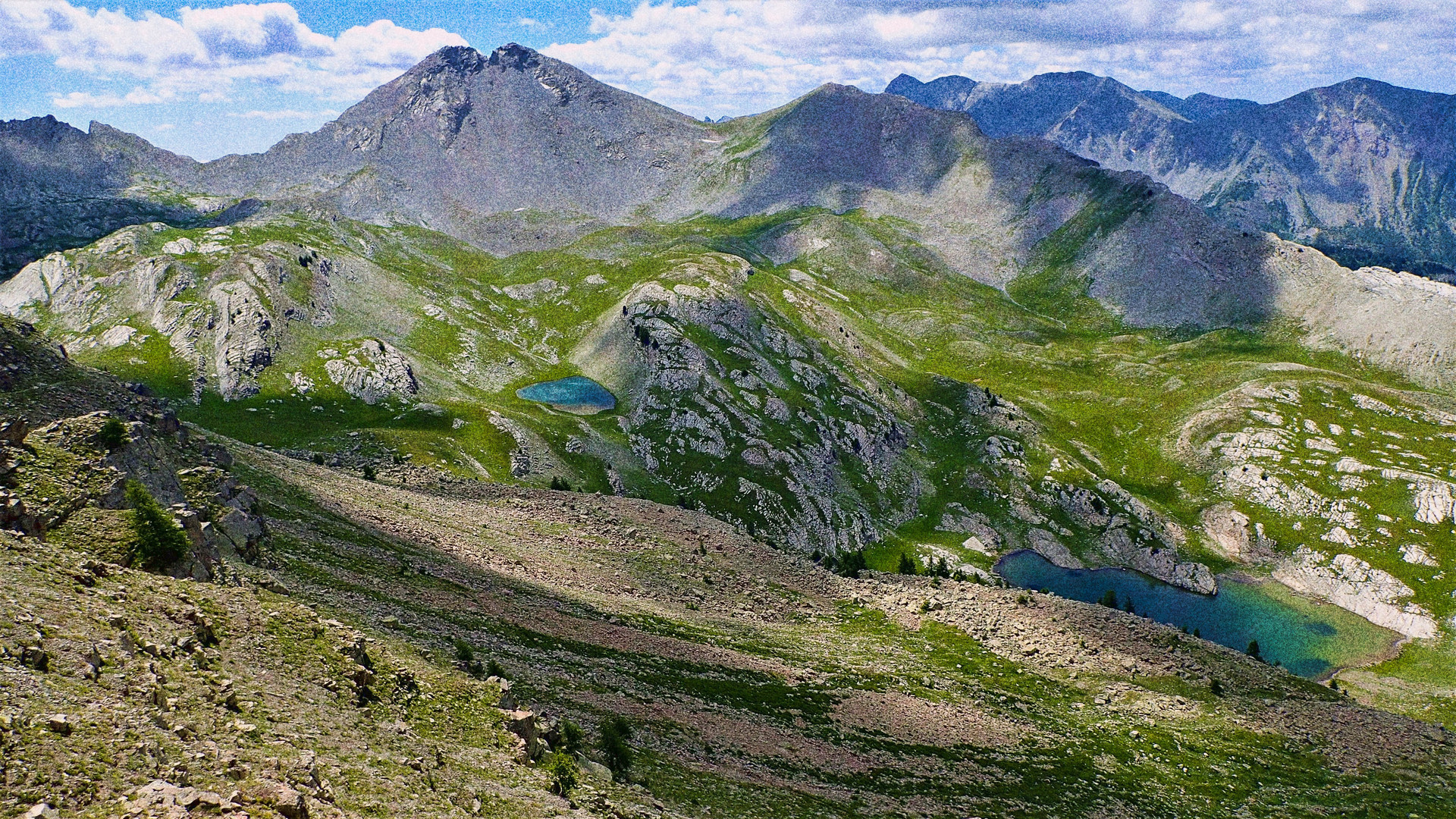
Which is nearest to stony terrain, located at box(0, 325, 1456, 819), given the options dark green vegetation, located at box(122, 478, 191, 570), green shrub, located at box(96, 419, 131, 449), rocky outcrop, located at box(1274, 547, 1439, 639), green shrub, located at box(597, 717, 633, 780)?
green shrub, located at box(96, 419, 131, 449)

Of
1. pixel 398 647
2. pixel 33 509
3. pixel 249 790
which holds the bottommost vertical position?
pixel 398 647

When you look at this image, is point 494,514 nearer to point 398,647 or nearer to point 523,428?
point 398,647

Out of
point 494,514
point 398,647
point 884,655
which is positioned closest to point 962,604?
point 884,655

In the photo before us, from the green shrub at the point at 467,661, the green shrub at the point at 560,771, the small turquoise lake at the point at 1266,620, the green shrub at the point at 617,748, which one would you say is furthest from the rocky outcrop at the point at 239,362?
the green shrub at the point at 560,771

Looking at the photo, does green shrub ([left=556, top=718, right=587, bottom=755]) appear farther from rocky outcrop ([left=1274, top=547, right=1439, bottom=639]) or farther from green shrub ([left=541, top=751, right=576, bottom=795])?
rocky outcrop ([left=1274, top=547, right=1439, bottom=639])

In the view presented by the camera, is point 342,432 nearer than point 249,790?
No

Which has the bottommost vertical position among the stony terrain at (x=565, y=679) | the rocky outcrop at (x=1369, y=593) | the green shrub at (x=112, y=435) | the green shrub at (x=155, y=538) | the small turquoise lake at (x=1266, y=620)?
the small turquoise lake at (x=1266, y=620)

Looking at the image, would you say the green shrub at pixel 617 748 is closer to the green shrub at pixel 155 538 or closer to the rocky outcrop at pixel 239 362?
the green shrub at pixel 155 538

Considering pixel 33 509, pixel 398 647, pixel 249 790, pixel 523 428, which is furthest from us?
pixel 523 428
